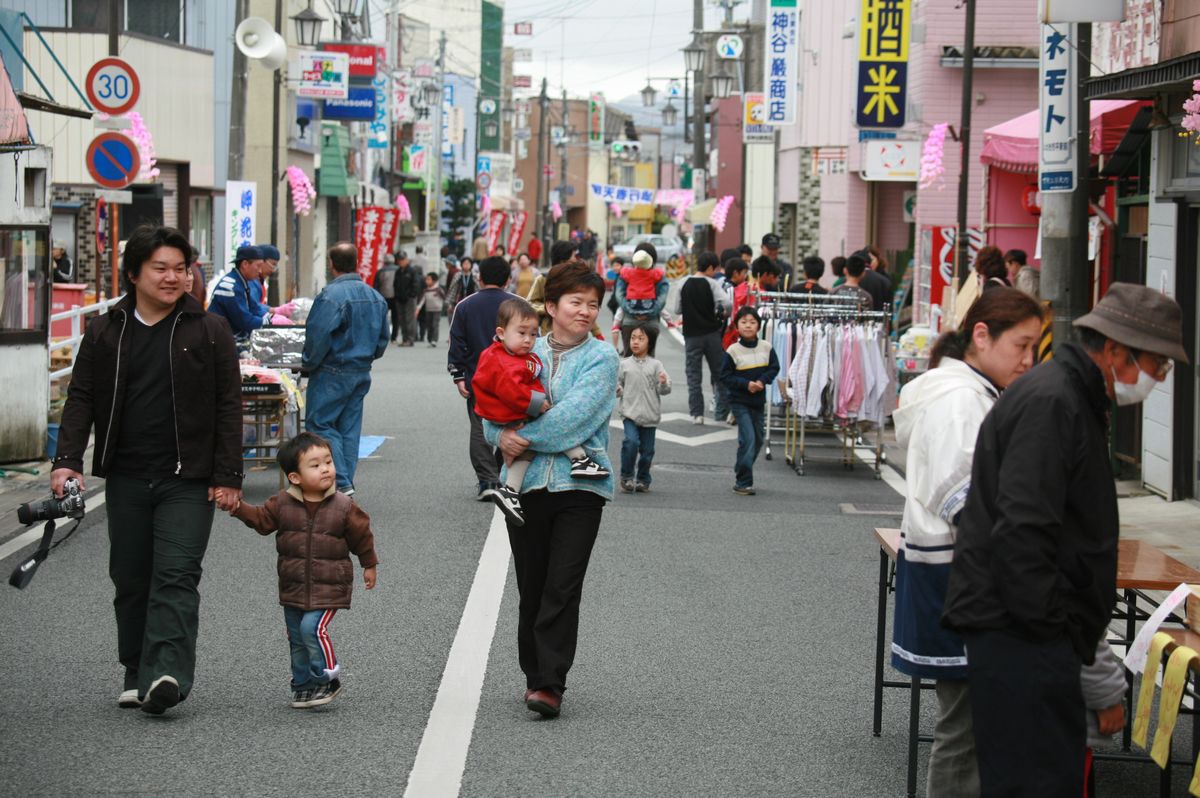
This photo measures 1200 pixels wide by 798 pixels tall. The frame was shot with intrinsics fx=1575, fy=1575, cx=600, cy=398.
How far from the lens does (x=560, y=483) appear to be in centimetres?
646

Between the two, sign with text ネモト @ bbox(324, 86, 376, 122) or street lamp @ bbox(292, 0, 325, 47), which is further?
sign with text ネモト @ bbox(324, 86, 376, 122)

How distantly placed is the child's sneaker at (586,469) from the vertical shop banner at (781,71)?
97.8 ft

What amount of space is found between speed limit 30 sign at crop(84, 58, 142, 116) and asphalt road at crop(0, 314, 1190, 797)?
9326 millimetres

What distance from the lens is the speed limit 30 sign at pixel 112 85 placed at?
61.8ft

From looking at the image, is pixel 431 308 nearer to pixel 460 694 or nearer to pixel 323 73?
pixel 323 73

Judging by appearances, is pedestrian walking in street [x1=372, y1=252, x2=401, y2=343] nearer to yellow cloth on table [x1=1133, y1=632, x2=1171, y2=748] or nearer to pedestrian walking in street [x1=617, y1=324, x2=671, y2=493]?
pedestrian walking in street [x1=617, y1=324, x2=671, y2=493]

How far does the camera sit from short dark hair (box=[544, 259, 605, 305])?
6.58m

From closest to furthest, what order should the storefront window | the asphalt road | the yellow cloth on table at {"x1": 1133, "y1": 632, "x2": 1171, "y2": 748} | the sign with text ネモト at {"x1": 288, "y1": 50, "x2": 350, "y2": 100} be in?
1. the yellow cloth on table at {"x1": 1133, "y1": 632, "x2": 1171, "y2": 748}
2. the asphalt road
3. the storefront window
4. the sign with text ネモト at {"x1": 288, "y1": 50, "x2": 350, "y2": 100}

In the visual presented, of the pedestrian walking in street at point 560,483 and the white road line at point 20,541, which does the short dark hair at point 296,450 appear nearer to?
the pedestrian walking in street at point 560,483

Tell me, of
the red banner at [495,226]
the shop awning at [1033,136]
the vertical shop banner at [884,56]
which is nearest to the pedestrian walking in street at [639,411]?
the shop awning at [1033,136]

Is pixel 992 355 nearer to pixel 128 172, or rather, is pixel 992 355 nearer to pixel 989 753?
pixel 989 753

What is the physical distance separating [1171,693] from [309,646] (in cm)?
337

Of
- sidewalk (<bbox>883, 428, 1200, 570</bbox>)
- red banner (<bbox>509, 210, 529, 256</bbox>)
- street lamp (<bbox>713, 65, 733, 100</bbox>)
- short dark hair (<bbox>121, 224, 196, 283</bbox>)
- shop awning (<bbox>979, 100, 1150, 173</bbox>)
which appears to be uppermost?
street lamp (<bbox>713, 65, 733, 100</bbox>)

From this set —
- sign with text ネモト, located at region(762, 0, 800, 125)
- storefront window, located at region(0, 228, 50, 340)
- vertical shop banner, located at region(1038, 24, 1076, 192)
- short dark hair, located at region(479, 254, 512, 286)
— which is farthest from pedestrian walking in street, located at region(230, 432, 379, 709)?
sign with text ネモト, located at region(762, 0, 800, 125)
